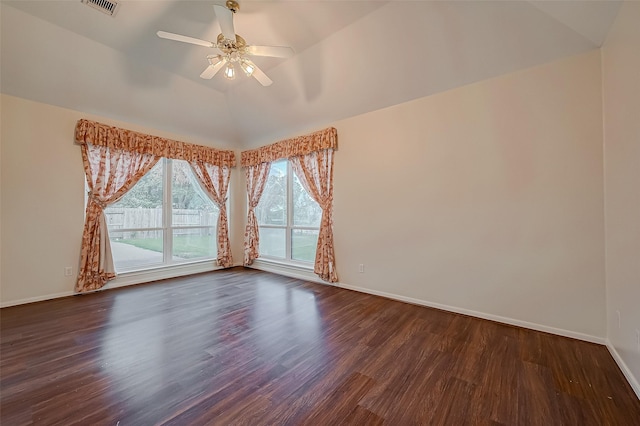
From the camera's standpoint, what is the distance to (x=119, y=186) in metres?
3.82

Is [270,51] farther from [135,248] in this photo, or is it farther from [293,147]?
[135,248]

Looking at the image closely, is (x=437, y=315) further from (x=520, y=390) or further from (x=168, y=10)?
(x=168, y=10)

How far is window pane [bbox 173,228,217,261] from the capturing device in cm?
464

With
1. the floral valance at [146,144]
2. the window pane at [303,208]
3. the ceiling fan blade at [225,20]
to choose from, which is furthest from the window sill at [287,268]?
the ceiling fan blade at [225,20]

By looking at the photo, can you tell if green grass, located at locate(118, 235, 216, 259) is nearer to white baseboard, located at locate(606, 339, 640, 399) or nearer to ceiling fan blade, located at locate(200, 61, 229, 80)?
ceiling fan blade, located at locate(200, 61, 229, 80)

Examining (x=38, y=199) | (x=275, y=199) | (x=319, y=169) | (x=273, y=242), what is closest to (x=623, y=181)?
(x=319, y=169)

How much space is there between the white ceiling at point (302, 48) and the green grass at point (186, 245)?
1.99 meters

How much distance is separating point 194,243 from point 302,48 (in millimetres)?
3940

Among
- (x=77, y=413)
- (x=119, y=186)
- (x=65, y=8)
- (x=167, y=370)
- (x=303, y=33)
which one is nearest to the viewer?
(x=77, y=413)

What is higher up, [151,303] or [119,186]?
[119,186]

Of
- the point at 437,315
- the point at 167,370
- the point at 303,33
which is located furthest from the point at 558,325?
the point at 303,33

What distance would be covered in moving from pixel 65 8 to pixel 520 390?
5093mm

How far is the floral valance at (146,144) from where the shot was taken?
3.49m

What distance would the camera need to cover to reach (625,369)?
1.75 m
